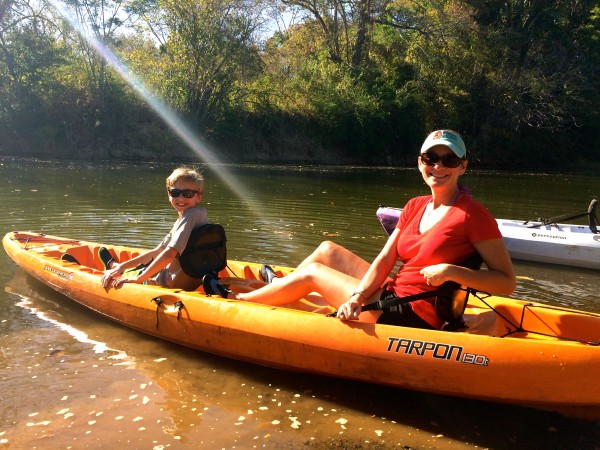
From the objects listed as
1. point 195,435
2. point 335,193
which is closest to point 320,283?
point 195,435

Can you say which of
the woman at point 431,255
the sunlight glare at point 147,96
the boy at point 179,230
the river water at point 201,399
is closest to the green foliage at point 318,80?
→ the sunlight glare at point 147,96

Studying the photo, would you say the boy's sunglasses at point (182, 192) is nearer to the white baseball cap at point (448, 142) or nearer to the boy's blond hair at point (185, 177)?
the boy's blond hair at point (185, 177)

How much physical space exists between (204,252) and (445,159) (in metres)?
2.29

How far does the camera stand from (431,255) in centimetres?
337

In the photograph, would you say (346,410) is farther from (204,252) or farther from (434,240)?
(204,252)

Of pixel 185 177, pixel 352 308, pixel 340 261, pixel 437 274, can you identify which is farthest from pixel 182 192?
pixel 437 274

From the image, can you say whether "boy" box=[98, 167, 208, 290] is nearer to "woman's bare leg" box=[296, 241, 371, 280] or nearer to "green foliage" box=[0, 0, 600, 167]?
"woman's bare leg" box=[296, 241, 371, 280]

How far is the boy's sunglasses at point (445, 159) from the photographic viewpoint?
3.30m

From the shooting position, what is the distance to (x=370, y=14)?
27.9 m

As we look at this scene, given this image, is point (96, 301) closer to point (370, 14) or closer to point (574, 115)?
point (370, 14)

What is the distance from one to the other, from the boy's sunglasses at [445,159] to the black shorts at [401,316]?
2.80 ft

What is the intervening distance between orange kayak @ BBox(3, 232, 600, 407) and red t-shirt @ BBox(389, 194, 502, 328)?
0.26 metres

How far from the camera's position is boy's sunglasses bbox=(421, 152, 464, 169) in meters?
3.30

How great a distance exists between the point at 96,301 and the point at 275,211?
6755mm
